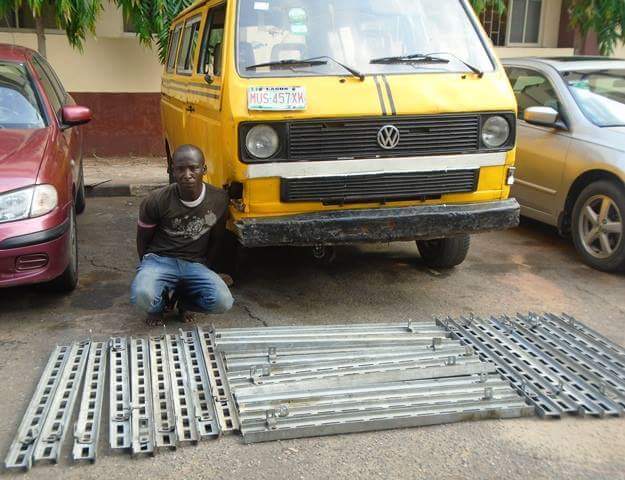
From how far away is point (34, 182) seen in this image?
4.27 m

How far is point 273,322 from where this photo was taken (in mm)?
4516

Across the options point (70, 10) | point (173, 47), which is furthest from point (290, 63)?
point (70, 10)

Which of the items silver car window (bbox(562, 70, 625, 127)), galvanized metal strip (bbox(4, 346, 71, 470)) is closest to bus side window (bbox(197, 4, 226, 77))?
galvanized metal strip (bbox(4, 346, 71, 470))

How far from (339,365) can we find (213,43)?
2.58 meters

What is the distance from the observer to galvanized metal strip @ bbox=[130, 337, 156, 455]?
303cm

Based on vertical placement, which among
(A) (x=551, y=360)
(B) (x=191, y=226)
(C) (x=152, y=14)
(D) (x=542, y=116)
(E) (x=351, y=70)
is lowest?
(A) (x=551, y=360)

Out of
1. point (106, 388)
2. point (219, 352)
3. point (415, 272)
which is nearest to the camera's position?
point (106, 388)

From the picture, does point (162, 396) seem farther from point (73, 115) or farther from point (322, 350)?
point (73, 115)

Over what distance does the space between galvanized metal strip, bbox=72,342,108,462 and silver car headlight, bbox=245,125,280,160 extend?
1.47m

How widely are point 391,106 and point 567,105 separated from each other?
268 cm

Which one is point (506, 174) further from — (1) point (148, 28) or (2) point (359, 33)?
(1) point (148, 28)

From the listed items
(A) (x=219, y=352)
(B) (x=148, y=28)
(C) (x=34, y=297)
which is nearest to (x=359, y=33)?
(A) (x=219, y=352)

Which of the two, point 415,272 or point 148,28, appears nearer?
point 415,272

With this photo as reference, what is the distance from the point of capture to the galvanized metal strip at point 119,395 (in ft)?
10.1
